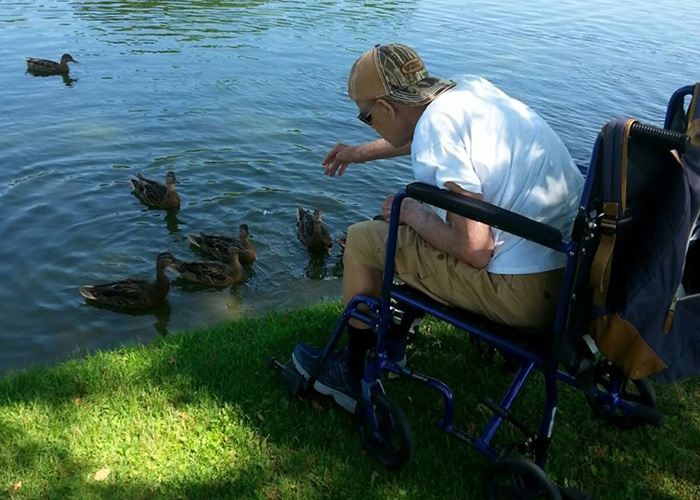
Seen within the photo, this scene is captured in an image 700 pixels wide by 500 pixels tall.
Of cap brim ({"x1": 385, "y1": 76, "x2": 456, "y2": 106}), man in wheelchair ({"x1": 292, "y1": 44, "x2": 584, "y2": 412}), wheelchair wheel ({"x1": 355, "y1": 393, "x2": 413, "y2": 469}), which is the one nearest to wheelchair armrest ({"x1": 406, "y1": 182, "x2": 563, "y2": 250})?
man in wheelchair ({"x1": 292, "y1": 44, "x2": 584, "y2": 412})

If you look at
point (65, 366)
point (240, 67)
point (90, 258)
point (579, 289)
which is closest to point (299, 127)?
point (240, 67)

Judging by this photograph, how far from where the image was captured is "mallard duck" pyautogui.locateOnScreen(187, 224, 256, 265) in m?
8.34

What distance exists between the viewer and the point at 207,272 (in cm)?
778

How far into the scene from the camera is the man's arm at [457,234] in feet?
10.4

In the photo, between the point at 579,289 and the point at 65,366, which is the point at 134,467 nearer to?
the point at 65,366

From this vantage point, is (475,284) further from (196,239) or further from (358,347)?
A: (196,239)

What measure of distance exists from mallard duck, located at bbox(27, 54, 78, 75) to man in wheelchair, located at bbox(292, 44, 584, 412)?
12.0 metres

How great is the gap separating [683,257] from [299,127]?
32.0 feet

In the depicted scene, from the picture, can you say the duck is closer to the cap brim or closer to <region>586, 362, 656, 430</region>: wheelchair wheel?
<region>586, 362, 656, 430</region>: wheelchair wheel

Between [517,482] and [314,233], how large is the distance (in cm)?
550

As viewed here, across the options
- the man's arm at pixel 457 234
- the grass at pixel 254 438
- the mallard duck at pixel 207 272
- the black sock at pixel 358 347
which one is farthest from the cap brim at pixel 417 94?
the mallard duck at pixel 207 272

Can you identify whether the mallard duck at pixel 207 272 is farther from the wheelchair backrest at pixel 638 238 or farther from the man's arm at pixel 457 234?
the wheelchair backrest at pixel 638 238

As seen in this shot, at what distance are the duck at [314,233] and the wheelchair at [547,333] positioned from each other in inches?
173

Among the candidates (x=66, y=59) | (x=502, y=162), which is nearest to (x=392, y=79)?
(x=502, y=162)
